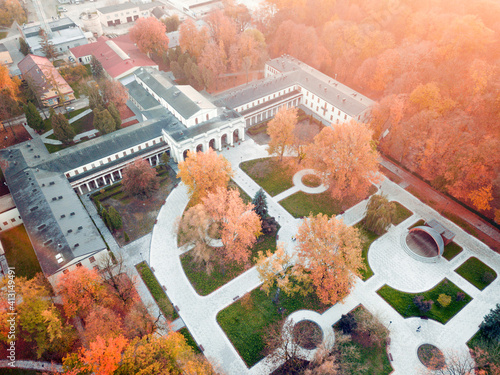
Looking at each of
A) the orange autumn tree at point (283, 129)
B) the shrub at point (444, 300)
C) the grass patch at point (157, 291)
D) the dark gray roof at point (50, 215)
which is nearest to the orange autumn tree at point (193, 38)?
the orange autumn tree at point (283, 129)

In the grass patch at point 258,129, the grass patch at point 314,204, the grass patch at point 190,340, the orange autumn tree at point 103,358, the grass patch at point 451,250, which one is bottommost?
the grass patch at point 190,340

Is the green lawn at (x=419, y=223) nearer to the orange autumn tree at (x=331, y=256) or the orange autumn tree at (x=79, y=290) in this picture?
the orange autumn tree at (x=331, y=256)

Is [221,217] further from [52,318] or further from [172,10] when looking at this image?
[172,10]

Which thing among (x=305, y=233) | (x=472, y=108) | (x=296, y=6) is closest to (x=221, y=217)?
(x=305, y=233)

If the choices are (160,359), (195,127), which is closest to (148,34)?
(195,127)

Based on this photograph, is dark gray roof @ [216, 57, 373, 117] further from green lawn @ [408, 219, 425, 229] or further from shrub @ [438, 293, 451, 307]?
shrub @ [438, 293, 451, 307]

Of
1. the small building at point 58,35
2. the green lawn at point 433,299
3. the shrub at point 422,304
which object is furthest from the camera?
the small building at point 58,35
